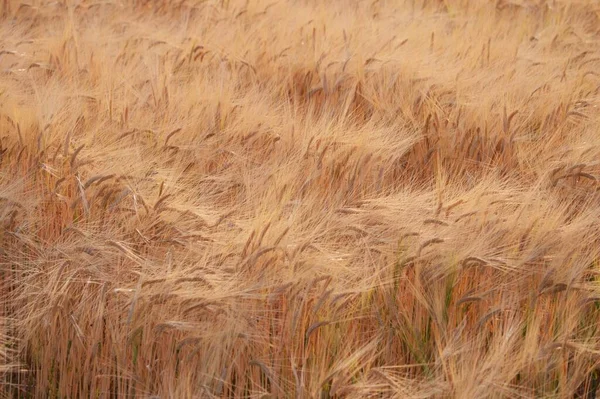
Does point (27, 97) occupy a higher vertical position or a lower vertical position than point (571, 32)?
lower

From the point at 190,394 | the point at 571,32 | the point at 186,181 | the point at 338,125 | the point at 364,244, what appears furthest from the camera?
the point at 571,32

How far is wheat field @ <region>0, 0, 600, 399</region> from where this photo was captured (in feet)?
5.07

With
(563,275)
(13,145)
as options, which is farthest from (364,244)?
(13,145)

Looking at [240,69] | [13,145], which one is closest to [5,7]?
[240,69]

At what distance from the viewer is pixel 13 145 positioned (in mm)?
2178

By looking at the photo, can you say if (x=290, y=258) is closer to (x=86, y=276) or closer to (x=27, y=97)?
(x=86, y=276)

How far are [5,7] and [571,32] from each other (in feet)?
9.78

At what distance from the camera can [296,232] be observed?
5.70ft

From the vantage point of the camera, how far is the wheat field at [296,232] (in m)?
1.55

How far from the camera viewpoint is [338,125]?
93.1 inches

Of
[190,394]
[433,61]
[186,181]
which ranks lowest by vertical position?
[190,394]

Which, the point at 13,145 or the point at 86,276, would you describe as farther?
the point at 13,145

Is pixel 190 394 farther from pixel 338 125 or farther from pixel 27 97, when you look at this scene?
pixel 27 97

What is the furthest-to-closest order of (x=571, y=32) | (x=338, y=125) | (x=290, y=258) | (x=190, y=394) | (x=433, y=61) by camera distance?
(x=571, y=32), (x=433, y=61), (x=338, y=125), (x=290, y=258), (x=190, y=394)
